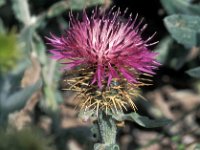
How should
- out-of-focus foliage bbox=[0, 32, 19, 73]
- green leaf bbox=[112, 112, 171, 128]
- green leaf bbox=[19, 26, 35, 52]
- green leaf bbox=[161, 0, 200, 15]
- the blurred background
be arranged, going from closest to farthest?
1. out-of-focus foliage bbox=[0, 32, 19, 73]
2. green leaf bbox=[112, 112, 171, 128]
3. the blurred background
4. green leaf bbox=[19, 26, 35, 52]
5. green leaf bbox=[161, 0, 200, 15]

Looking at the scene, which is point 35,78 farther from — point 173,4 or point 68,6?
point 173,4

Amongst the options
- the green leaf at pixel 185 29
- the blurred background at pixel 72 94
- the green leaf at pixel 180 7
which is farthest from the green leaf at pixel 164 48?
the green leaf at pixel 185 29

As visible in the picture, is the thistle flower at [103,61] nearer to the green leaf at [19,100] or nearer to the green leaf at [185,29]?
the green leaf at [19,100]

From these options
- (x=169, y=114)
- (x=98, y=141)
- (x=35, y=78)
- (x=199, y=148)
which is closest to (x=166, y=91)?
(x=169, y=114)

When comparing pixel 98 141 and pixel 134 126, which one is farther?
pixel 134 126

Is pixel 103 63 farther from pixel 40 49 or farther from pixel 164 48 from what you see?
pixel 164 48

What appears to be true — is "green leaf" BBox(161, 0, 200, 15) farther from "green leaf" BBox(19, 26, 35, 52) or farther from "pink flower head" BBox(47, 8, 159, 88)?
"pink flower head" BBox(47, 8, 159, 88)

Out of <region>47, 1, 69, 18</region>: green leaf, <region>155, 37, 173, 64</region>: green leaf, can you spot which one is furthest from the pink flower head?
<region>155, 37, 173, 64</region>: green leaf
